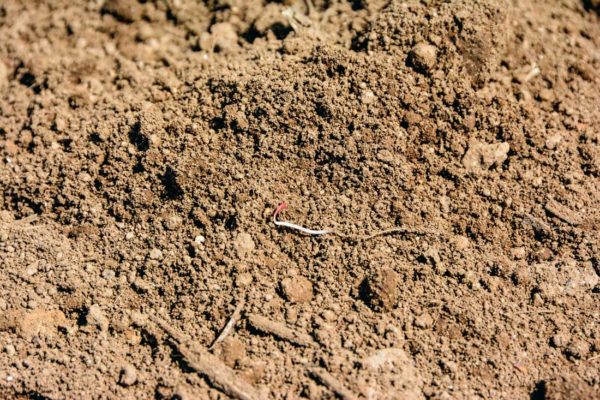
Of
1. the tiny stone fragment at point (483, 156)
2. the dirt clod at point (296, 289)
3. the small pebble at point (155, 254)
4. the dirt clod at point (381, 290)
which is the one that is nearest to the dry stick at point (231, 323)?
the dirt clod at point (296, 289)

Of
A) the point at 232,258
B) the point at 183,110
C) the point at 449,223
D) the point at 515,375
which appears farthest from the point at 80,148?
the point at 515,375

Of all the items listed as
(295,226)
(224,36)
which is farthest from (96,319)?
(224,36)

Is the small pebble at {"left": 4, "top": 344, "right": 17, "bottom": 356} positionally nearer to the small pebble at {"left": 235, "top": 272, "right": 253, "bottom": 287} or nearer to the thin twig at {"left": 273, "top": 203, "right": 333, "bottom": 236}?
the small pebble at {"left": 235, "top": 272, "right": 253, "bottom": 287}

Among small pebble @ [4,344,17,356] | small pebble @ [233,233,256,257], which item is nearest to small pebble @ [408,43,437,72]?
small pebble @ [233,233,256,257]

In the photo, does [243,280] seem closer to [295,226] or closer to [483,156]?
[295,226]

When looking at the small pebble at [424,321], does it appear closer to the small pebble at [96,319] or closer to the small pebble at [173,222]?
the small pebble at [173,222]

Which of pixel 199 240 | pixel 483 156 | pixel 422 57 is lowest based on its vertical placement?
pixel 199 240

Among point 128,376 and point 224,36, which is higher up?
point 224,36
